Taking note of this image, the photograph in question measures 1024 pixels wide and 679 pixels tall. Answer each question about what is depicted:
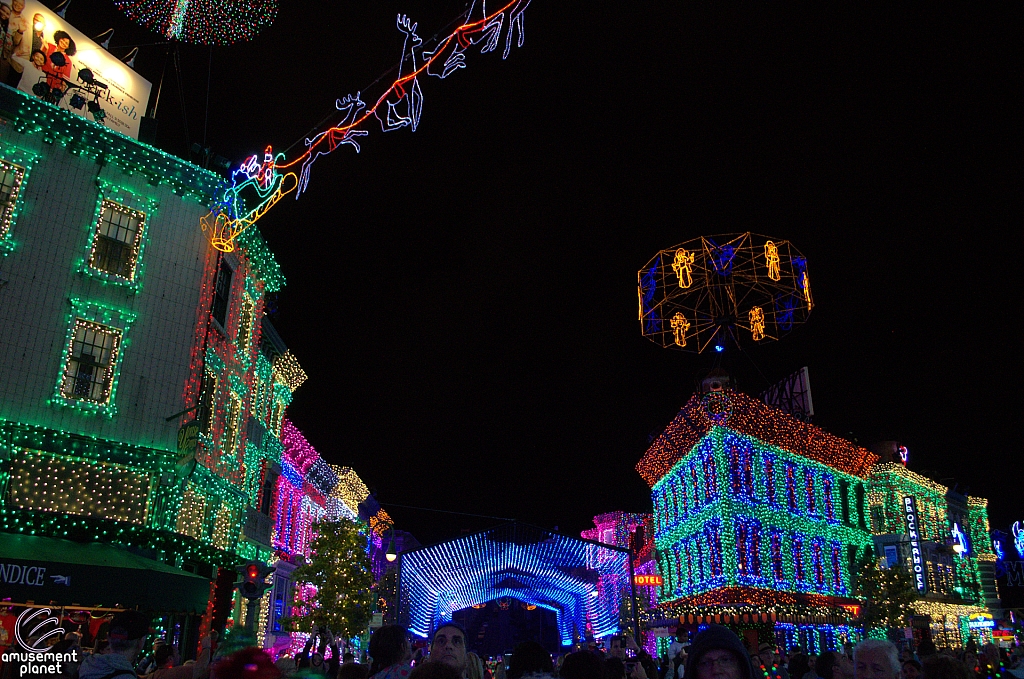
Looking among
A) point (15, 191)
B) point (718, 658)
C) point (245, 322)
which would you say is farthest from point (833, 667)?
point (245, 322)

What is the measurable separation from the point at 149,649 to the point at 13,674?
14.7 feet

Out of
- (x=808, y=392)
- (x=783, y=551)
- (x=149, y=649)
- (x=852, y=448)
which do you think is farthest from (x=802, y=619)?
(x=149, y=649)

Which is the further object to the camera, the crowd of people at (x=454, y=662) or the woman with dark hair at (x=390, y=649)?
the woman with dark hair at (x=390, y=649)

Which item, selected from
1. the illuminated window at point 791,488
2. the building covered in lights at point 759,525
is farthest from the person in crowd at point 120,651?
the illuminated window at point 791,488

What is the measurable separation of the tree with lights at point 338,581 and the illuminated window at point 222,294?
11324 millimetres

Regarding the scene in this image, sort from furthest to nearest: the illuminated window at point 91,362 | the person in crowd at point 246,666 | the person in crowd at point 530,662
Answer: the illuminated window at point 91,362 < the person in crowd at point 530,662 < the person in crowd at point 246,666

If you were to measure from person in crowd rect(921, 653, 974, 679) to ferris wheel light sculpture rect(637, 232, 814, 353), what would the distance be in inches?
614

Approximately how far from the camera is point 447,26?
520 inches

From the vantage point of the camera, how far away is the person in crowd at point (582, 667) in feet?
17.5

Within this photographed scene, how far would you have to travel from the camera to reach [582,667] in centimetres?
538

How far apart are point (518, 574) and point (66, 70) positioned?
4732cm

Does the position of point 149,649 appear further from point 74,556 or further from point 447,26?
point 447,26

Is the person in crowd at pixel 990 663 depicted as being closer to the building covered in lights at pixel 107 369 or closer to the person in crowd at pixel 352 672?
the person in crowd at pixel 352 672

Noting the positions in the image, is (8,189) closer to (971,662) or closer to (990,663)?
(990,663)
